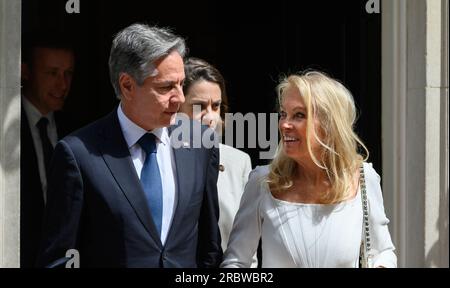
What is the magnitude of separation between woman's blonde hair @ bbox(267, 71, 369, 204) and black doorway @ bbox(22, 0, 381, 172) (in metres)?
1.87

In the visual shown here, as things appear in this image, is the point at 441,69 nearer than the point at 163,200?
No

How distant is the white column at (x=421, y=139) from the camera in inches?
220

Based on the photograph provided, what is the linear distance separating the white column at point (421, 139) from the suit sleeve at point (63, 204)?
2.46 meters

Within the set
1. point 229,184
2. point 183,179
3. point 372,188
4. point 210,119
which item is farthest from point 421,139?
point 183,179

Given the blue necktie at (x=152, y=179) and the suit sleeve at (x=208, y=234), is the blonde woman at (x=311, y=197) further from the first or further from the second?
the blue necktie at (x=152, y=179)

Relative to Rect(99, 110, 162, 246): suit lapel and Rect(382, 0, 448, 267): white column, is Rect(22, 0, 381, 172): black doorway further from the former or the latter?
Rect(99, 110, 162, 246): suit lapel

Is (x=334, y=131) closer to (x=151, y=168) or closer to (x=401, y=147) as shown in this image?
(x=151, y=168)

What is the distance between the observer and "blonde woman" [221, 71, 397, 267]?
3973mm

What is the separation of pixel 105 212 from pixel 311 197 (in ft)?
2.93

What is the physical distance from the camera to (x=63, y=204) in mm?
3902

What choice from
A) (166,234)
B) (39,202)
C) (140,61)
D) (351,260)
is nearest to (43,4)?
(39,202)

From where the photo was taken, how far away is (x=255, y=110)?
6.16 metres

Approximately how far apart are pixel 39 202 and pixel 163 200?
1789 mm

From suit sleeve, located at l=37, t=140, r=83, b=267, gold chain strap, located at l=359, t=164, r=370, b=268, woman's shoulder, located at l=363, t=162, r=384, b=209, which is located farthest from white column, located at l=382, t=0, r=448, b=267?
suit sleeve, located at l=37, t=140, r=83, b=267
